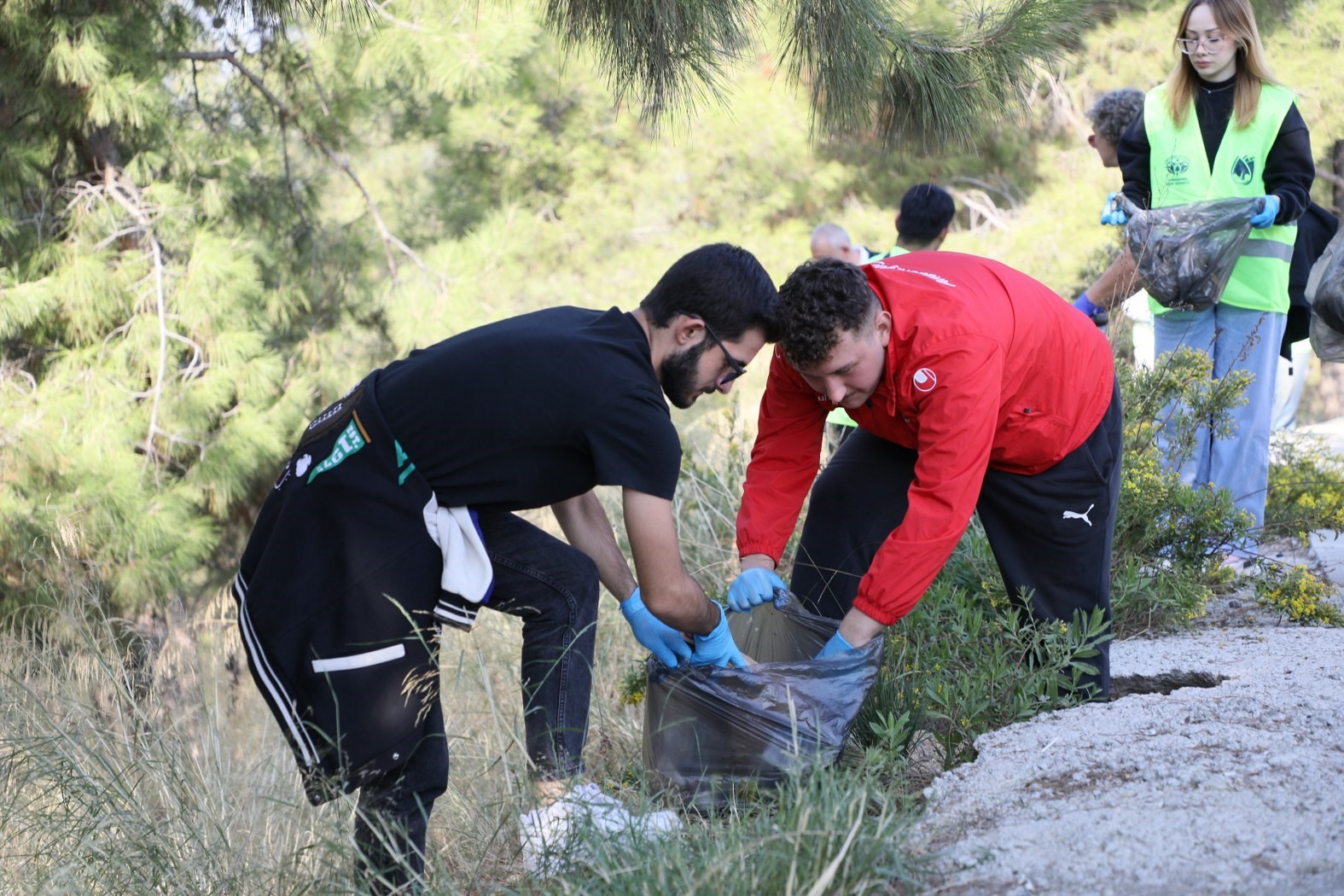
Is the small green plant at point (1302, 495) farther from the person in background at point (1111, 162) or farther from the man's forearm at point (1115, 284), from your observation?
the man's forearm at point (1115, 284)

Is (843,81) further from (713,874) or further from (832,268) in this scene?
(713,874)

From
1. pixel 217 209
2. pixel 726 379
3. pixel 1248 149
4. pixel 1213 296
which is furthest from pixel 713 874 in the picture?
pixel 217 209

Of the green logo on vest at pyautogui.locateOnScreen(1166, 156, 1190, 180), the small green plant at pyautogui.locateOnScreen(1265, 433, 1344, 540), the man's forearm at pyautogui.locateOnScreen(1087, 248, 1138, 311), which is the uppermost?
the green logo on vest at pyautogui.locateOnScreen(1166, 156, 1190, 180)

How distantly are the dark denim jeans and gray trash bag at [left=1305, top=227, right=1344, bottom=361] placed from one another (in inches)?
94.8

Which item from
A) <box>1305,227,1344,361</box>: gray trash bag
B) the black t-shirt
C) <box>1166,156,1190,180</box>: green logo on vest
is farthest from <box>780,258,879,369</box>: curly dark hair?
<box>1166,156,1190,180</box>: green logo on vest

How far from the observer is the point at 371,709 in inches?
92.0

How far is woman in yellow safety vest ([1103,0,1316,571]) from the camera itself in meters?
4.13

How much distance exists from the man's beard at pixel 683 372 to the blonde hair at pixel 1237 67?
2589 mm

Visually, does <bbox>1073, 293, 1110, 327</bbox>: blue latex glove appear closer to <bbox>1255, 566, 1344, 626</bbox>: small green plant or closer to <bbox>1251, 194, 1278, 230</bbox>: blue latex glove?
<bbox>1251, 194, 1278, 230</bbox>: blue latex glove

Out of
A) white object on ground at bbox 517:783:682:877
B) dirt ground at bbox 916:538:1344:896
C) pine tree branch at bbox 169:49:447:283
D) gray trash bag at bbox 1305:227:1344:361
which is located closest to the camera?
dirt ground at bbox 916:538:1344:896

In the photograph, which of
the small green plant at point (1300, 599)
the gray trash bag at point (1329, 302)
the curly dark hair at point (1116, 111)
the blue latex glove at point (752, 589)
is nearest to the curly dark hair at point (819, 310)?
the blue latex glove at point (752, 589)

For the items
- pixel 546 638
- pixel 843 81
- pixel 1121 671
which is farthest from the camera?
pixel 843 81

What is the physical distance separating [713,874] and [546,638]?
2.52ft

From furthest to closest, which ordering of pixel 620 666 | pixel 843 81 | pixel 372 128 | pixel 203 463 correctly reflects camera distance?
pixel 372 128 → pixel 203 463 → pixel 620 666 → pixel 843 81
